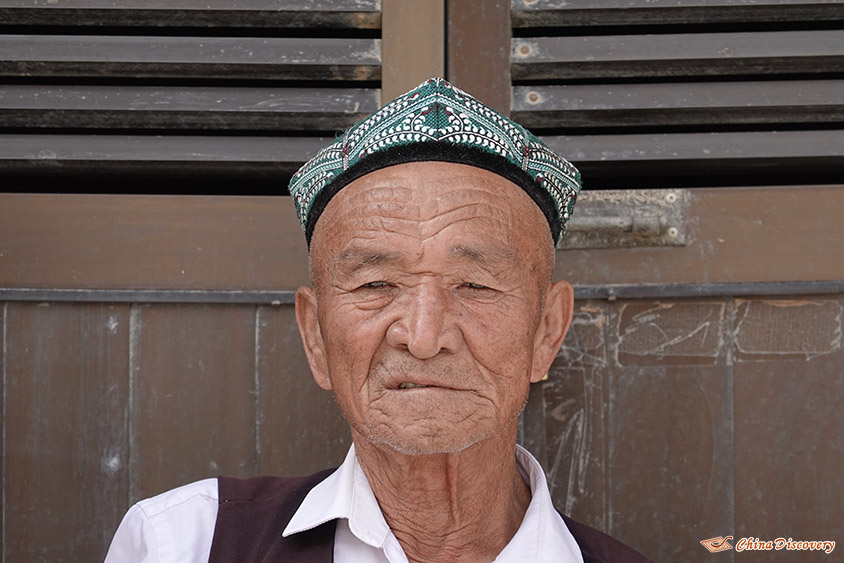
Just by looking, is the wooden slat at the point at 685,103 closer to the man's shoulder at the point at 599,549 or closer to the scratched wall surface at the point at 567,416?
the scratched wall surface at the point at 567,416

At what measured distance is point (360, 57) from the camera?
1.96 m

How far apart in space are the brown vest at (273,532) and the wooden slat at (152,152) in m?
0.78

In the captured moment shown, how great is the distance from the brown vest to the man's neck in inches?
5.3

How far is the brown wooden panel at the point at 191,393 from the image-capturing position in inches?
78.2

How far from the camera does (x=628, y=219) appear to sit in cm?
196

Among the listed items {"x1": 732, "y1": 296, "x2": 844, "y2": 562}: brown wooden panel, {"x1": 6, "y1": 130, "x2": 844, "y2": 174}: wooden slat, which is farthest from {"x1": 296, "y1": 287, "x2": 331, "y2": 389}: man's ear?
{"x1": 732, "y1": 296, "x2": 844, "y2": 562}: brown wooden panel

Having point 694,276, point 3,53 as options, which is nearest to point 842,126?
point 694,276

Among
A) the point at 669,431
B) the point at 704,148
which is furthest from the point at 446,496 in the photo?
the point at 704,148

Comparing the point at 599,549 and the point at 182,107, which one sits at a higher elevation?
the point at 182,107

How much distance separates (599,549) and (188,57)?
1.44m

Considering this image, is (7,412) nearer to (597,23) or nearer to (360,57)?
(360,57)

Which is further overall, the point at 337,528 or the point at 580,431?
the point at 580,431

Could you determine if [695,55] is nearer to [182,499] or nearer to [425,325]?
[425,325]

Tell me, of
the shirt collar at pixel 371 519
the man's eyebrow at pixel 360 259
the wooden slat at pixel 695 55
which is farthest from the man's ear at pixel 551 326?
the wooden slat at pixel 695 55
